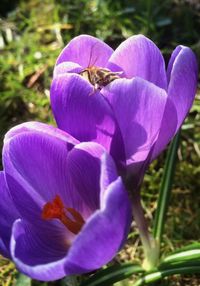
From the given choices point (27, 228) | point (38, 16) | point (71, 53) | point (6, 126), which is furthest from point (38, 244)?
point (38, 16)

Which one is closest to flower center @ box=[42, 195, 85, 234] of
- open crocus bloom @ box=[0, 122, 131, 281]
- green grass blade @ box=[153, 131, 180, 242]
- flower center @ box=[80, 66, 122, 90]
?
open crocus bloom @ box=[0, 122, 131, 281]

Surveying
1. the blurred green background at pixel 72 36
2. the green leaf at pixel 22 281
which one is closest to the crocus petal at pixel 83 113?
the green leaf at pixel 22 281

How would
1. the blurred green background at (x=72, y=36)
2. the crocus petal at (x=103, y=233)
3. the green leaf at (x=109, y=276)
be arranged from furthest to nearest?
1. the blurred green background at (x=72, y=36)
2. the green leaf at (x=109, y=276)
3. the crocus petal at (x=103, y=233)

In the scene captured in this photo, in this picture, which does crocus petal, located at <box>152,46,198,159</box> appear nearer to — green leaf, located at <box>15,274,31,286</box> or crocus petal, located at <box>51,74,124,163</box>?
crocus petal, located at <box>51,74,124,163</box>

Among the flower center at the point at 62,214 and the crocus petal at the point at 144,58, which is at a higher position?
the crocus petal at the point at 144,58

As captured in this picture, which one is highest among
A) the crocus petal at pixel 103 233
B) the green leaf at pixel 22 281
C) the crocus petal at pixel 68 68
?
the crocus petal at pixel 68 68

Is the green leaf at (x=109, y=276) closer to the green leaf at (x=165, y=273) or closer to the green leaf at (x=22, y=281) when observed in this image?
the green leaf at (x=165, y=273)

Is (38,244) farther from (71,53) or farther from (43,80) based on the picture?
(43,80)
